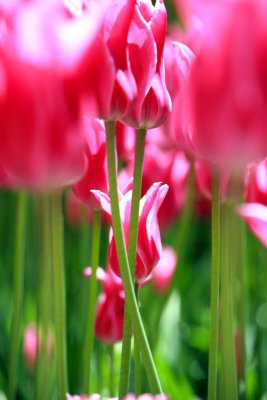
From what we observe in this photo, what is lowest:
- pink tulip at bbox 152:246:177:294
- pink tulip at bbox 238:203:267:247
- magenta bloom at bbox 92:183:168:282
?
pink tulip at bbox 152:246:177:294

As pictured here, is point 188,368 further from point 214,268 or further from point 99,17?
point 99,17

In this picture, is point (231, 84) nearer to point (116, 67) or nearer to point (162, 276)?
point (116, 67)

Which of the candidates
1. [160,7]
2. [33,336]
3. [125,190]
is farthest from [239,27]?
[33,336]

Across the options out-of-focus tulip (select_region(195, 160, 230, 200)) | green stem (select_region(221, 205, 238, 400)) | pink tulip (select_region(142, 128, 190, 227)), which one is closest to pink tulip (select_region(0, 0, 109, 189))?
green stem (select_region(221, 205, 238, 400))

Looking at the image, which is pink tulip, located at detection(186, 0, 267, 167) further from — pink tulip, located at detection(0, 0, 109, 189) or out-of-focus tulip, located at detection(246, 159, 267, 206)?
out-of-focus tulip, located at detection(246, 159, 267, 206)

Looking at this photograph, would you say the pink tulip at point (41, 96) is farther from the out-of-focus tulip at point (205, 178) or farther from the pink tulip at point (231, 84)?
the out-of-focus tulip at point (205, 178)
